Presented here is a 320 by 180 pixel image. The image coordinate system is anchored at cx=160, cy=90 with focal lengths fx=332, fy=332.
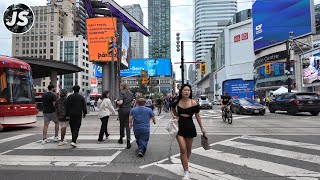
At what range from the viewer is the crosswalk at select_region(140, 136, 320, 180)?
6.14 metres

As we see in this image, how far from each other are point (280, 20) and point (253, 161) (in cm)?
7658

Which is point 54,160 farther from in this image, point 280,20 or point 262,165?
point 280,20

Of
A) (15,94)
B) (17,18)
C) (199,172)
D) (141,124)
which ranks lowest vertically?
(199,172)

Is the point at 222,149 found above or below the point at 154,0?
below

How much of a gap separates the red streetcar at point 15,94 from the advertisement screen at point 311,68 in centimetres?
4440

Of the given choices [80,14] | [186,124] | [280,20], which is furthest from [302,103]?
[280,20]

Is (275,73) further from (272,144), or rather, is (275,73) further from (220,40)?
(272,144)

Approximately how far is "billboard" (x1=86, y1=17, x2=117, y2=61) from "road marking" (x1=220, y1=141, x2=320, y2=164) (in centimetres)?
2631

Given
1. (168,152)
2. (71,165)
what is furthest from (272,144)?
(71,165)

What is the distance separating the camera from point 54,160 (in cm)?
749

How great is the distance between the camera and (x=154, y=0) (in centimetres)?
3297

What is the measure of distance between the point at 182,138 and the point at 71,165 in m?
2.65

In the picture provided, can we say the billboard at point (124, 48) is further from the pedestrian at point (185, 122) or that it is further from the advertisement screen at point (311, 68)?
the pedestrian at point (185, 122)

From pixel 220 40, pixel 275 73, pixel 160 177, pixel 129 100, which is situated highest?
pixel 220 40
